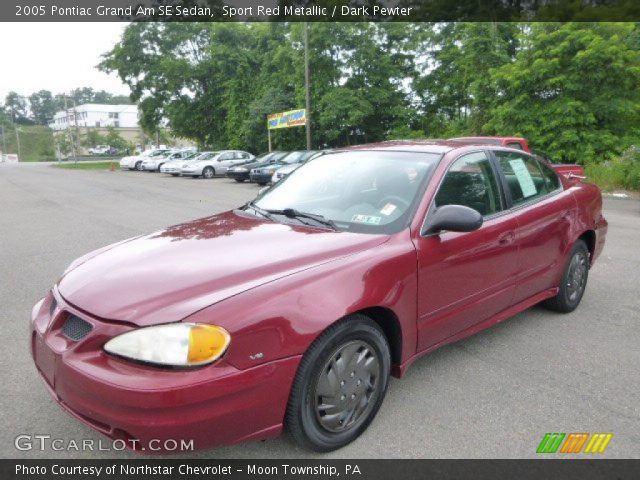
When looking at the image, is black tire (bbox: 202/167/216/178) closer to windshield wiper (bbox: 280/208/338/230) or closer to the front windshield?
the front windshield

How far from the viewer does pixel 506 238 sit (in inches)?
138

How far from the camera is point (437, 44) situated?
2722cm

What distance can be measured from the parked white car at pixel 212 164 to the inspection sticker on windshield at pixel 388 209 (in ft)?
77.3

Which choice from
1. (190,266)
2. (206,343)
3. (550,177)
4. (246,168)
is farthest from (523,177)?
(246,168)

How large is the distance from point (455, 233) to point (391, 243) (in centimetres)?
55

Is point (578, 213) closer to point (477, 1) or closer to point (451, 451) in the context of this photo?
point (451, 451)

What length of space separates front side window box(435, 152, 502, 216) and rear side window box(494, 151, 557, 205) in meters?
0.21

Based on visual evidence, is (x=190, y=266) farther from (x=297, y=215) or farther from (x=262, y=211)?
(x=262, y=211)

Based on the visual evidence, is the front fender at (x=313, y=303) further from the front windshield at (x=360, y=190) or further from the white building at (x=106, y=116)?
the white building at (x=106, y=116)

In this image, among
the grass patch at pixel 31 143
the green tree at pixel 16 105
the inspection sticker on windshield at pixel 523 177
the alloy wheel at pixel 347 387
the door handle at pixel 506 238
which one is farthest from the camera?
the green tree at pixel 16 105

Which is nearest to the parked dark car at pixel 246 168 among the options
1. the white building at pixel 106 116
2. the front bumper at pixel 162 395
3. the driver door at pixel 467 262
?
the driver door at pixel 467 262

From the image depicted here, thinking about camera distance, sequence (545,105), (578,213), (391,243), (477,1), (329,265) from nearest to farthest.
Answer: (329,265) → (391,243) → (578,213) → (545,105) → (477,1)

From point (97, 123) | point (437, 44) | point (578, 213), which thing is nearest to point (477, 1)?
point (437, 44)

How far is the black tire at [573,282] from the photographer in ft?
14.3
